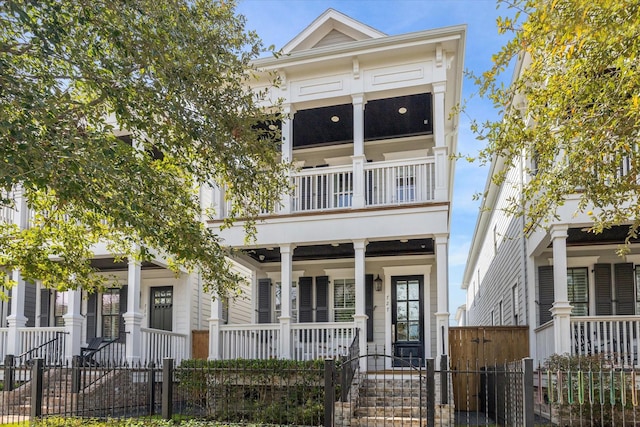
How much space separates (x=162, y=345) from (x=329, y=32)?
8.81 metres

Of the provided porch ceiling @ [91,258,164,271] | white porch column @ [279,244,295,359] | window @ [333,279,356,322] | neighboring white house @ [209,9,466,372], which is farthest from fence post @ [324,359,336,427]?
→ porch ceiling @ [91,258,164,271]

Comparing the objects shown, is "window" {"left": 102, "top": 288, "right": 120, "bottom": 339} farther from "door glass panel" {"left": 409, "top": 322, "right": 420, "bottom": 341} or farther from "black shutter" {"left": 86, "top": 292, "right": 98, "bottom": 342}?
"door glass panel" {"left": 409, "top": 322, "right": 420, "bottom": 341}

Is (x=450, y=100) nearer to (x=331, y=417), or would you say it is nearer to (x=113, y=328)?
(x=331, y=417)

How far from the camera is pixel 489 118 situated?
8312 mm

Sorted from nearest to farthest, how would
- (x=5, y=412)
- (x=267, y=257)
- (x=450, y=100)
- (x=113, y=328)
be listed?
(x=5, y=412) → (x=450, y=100) → (x=267, y=257) → (x=113, y=328)

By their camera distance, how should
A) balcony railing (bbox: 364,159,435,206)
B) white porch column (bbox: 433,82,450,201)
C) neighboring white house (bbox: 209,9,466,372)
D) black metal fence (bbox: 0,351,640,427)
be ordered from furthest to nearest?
balcony railing (bbox: 364,159,435,206) < neighboring white house (bbox: 209,9,466,372) < white porch column (bbox: 433,82,450,201) < black metal fence (bbox: 0,351,640,427)

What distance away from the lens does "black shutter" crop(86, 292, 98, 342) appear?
17094 millimetres

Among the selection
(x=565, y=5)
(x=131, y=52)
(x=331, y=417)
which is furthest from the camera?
(x=331, y=417)

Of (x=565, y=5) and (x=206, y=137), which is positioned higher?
(x=565, y=5)

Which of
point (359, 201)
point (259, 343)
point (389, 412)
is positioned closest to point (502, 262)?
point (359, 201)

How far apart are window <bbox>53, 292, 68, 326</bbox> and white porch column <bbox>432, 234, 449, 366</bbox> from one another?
11.4m

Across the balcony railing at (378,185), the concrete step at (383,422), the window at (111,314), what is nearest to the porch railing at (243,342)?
the balcony railing at (378,185)

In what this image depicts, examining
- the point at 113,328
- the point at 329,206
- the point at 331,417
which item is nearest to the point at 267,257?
the point at 329,206

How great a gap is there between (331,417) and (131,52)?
227 inches
